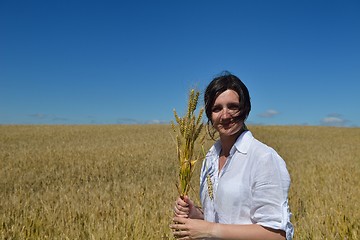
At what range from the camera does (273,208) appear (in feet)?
6.11

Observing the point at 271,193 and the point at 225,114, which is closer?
the point at 271,193

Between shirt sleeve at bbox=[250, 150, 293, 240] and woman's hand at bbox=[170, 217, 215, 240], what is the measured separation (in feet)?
0.88

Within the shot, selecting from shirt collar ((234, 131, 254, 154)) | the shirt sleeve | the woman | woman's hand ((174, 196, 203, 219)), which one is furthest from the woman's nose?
woman's hand ((174, 196, 203, 219))

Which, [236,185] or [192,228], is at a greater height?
[236,185]

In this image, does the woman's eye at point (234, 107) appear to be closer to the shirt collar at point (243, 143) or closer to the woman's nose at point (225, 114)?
the woman's nose at point (225, 114)

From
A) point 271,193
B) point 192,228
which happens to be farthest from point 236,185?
point 192,228

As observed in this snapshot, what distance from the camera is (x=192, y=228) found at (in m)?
1.95

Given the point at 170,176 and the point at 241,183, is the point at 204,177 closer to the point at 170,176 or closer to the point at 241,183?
the point at 241,183

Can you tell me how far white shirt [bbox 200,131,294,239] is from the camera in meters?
1.87

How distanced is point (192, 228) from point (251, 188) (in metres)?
0.40

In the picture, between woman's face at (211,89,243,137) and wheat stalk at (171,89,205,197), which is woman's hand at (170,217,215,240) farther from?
woman's face at (211,89,243,137)

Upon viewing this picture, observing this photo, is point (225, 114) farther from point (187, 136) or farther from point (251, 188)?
point (251, 188)

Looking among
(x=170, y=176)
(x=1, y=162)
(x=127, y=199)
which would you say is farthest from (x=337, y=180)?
(x=1, y=162)

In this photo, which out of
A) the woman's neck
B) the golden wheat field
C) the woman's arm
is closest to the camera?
the woman's arm
